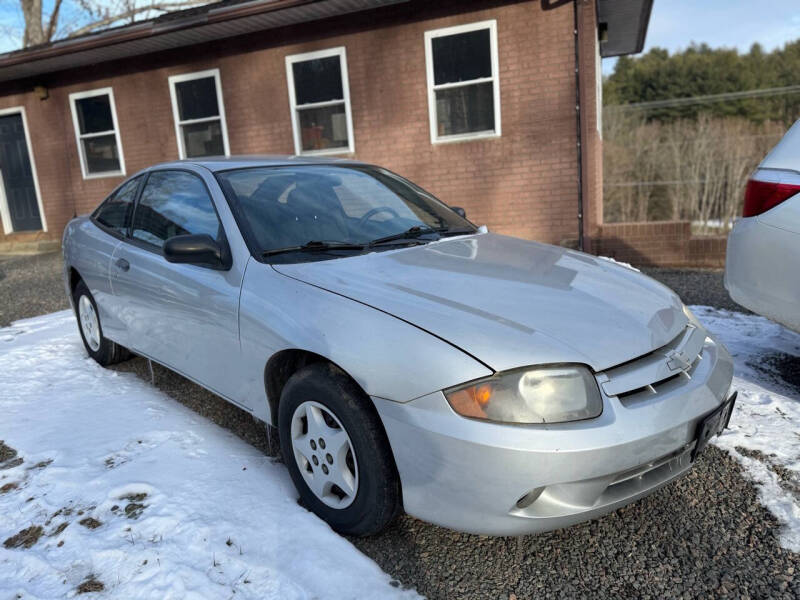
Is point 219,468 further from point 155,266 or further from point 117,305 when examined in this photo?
point 117,305

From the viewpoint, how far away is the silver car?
1.88 metres

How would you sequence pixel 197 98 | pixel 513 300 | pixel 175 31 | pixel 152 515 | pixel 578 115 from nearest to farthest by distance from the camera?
pixel 513 300 < pixel 152 515 < pixel 578 115 < pixel 175 31 < pixel 197 98

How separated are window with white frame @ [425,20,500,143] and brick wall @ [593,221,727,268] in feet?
7.64

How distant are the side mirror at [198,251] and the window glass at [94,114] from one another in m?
10.3

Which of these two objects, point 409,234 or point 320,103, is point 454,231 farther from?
point 320,103

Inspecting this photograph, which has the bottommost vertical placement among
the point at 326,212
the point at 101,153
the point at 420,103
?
the point at 326,212

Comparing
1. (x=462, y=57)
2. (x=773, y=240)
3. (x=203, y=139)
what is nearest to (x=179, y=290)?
(x=773, y=240)

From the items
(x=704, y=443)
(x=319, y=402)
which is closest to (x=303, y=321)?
(x=319, y=402)

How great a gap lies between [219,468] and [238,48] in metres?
8.93

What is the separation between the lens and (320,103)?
9.65 metres

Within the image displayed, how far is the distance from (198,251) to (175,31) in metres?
8.36

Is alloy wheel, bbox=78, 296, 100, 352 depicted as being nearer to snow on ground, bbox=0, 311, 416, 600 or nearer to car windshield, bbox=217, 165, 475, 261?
snow on ground, bbox=0, 311, 416, 600

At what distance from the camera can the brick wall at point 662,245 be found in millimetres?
7680

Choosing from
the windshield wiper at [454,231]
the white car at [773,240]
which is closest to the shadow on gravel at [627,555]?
the white car at [773,240]
